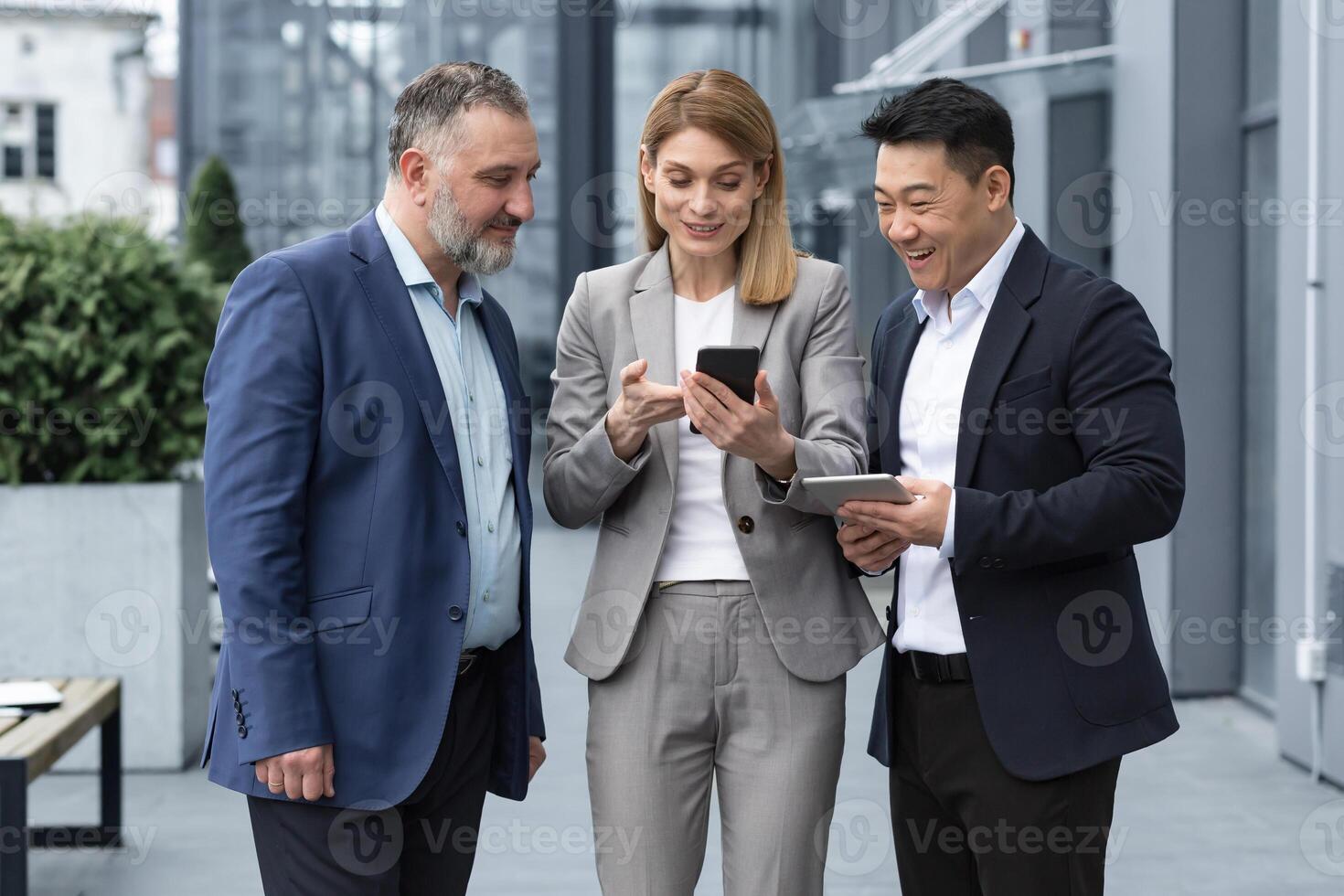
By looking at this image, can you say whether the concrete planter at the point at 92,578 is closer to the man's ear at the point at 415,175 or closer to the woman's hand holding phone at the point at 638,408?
the man's ear at the point at 415,175

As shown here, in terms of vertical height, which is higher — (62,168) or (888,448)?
(62,168)

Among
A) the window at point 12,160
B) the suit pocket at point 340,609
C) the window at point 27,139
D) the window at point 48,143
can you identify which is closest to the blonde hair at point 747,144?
the suit pocket at point 340,609

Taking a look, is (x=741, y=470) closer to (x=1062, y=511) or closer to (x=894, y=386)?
(x=894, y=386)

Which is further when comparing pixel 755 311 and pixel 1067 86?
pixel 1067 86

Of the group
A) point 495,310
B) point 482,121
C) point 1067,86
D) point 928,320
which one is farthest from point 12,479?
point 1067,86

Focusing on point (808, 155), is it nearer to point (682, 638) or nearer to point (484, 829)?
point (484, 829)

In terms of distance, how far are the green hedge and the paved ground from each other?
4.53 ft

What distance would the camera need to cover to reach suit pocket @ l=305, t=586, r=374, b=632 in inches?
96.7

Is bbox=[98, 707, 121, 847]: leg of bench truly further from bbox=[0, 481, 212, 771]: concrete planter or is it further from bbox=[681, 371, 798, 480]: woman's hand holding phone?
bbox=[681, 371, 798, 480]: woman's hand holding phone

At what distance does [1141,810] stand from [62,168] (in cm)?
3923

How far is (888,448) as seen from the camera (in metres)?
2.72

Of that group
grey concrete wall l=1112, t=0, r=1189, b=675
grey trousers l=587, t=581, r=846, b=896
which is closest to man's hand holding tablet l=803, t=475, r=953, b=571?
grey trousers l=587, t=581, r=846, b=896

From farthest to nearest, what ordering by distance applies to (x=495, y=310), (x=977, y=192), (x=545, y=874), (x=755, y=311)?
(x=545, y=874) → (x=495, y=310) → (x=755, y=311) → (x=977, y=192)

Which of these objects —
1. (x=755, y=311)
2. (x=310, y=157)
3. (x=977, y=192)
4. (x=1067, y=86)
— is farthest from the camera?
(x=310, y=157)
